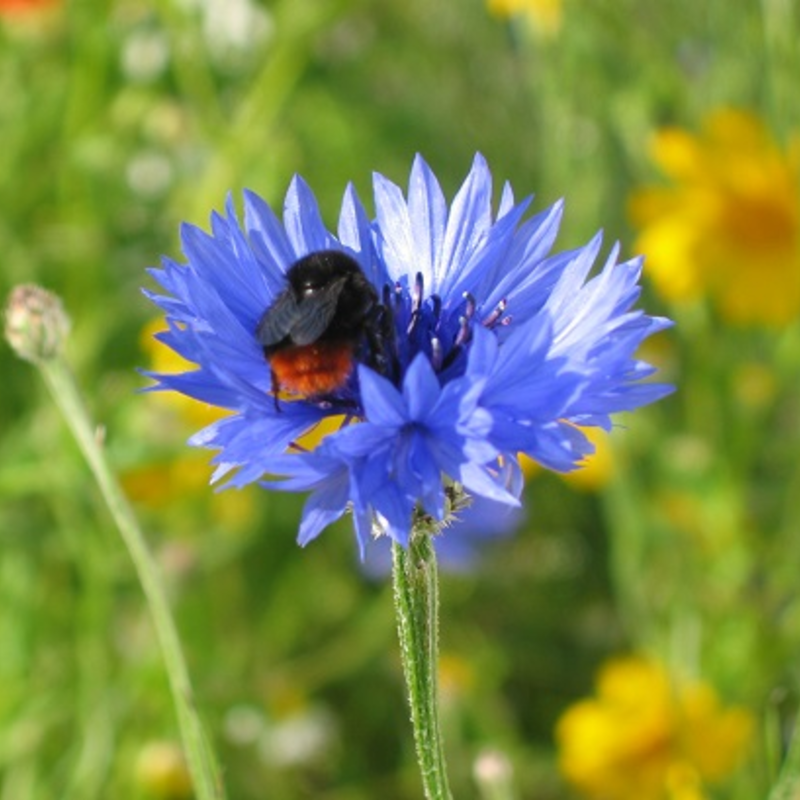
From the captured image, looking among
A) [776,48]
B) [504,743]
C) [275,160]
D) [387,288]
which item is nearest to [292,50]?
[275,160]

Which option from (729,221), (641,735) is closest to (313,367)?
(641,735)

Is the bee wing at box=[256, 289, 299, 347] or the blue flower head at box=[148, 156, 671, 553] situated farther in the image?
the bee wing at box=[256, 289, 299, 347]

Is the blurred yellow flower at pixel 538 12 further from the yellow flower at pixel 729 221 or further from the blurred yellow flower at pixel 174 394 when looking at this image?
the blurred yellow flower at pixel 174 394

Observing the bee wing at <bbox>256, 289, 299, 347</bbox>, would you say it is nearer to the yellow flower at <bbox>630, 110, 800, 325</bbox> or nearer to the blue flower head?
the blue flower head

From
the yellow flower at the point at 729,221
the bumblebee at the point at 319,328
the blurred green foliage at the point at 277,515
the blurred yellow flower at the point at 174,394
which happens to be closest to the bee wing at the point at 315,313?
the bumblebee at the point at 319,328

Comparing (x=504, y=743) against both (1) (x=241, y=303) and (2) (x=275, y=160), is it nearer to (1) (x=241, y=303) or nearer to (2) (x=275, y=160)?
(2) (x=275, y=160)

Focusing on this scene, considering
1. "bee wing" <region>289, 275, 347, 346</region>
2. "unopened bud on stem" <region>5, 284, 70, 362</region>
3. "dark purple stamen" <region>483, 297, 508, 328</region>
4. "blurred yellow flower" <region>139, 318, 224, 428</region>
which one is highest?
"blurred yellow flower" <region>139, 318, 224, 428</region>

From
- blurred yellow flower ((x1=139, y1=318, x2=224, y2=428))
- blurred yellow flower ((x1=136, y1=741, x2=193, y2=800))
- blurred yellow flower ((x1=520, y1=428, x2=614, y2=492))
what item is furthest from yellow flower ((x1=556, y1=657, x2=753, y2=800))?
blurred yellow flower ((x1=139, y1=318, x2=224, y2=428))

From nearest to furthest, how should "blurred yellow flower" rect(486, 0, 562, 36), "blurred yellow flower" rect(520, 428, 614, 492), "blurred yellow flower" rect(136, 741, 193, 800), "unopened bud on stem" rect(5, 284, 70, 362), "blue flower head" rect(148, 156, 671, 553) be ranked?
"blue flower head" rect(148, 156, 671, 553) → "unopened bud on stem" rect(5, 284, 70, 362) → "blurred yellow flower" rect(136, 741, 193, 800) → "blurred yellow flower" rect(520, 428, 614, 492) → "blurred yellow flower" rect(486, 0, 562, 36)
